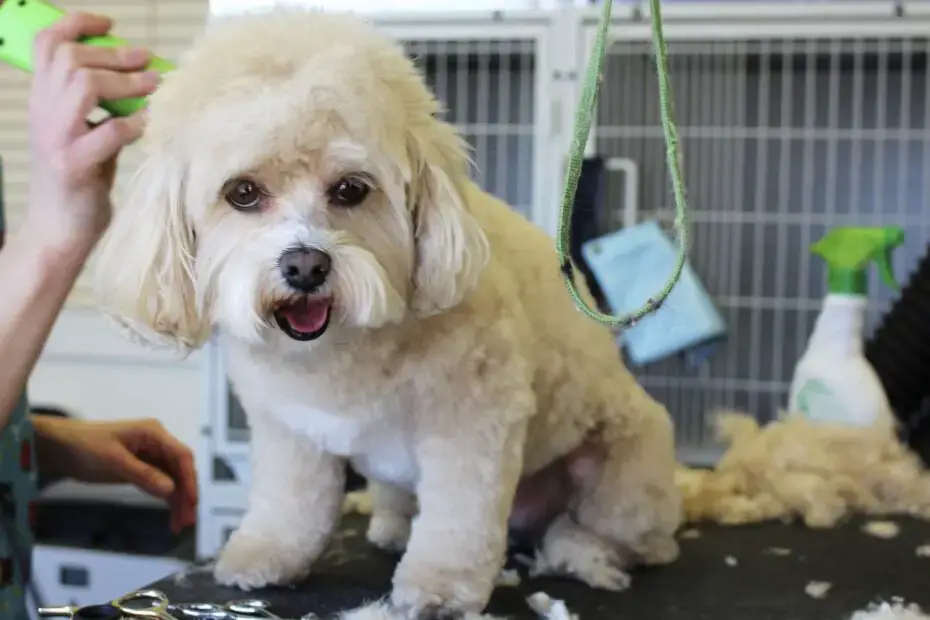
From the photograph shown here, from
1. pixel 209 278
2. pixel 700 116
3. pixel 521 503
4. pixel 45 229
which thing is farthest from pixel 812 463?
pixel 45 229

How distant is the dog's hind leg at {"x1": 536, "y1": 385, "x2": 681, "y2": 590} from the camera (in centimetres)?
94

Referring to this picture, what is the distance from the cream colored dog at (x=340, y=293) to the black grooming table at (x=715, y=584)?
34 millimetres

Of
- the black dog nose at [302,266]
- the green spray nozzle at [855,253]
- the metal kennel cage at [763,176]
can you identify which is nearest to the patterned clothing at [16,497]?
the black dog nose at [302,266]

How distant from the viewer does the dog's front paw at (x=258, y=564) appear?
863mm

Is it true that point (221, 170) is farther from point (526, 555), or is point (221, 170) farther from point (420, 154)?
point (526, 555)

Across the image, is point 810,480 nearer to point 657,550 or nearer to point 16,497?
point 657,550

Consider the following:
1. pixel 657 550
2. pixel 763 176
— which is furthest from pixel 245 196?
pixel 763 176

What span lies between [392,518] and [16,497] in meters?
0.38

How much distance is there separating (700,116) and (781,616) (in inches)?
38.0

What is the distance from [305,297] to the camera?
0.71 m

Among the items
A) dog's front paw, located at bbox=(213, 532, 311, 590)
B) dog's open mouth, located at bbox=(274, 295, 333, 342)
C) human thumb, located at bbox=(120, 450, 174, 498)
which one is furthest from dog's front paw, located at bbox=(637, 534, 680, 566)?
human thumb, located at bbox=(120, 450, 174, 498)

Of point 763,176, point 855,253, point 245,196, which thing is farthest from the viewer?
point 763,176

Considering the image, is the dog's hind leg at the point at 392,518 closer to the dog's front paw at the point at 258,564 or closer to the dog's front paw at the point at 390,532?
the dog's front paw at the point at 390,532

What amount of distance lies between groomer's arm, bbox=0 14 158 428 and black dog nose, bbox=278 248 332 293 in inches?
8.3
